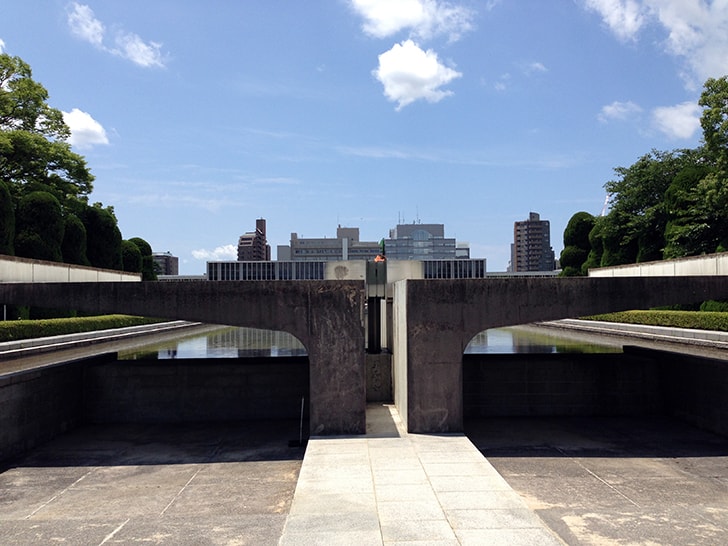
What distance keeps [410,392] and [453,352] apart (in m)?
1.33

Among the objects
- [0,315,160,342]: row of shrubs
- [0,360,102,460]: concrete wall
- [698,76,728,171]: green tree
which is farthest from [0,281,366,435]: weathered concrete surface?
[698,76,728,171]: green tree

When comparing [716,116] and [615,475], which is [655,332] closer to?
[716,116]

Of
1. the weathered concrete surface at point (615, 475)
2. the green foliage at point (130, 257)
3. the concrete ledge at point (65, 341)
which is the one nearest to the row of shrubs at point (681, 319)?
the weathered concrete surface at point (615, 475)

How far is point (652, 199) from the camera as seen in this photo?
1702 inches

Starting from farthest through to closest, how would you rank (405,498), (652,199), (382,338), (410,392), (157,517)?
(652,199)
(382,338)
(410,392)
(157,517)
(405,498)

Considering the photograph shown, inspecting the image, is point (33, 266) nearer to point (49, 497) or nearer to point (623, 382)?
point (49, 497)

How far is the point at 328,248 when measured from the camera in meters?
183

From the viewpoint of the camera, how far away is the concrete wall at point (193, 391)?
16.2m

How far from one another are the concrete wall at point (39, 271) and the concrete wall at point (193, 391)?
3129mm

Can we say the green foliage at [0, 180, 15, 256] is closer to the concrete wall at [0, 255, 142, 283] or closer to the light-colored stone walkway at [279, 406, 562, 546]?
the concrete wall at [0, 255, 142, 283]

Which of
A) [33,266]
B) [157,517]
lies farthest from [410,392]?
[33,266]

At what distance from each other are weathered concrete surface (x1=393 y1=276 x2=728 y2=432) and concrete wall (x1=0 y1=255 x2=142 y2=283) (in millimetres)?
10299

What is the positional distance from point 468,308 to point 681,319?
20026mm

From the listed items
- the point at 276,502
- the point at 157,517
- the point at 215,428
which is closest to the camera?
the point at 157,517
